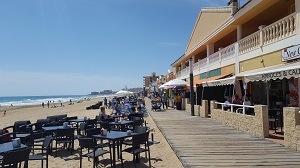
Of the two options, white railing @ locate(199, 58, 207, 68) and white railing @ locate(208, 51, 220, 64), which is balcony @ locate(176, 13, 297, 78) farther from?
white railing @ locate(199, 58, 207, 68)

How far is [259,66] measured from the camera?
11453mm

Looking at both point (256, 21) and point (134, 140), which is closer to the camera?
point (134, 140)

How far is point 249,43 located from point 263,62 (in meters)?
1.68

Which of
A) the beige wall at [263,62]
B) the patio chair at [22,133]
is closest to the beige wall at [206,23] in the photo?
the beige wall at [263,62]

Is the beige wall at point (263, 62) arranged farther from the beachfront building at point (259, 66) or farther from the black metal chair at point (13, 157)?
the black metal chair at point (13, 157)

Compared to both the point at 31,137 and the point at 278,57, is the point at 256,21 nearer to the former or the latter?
the point at 278,57

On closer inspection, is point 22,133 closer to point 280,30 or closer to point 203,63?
point 280,30

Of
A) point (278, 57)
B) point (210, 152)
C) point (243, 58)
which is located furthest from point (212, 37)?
point (210, 152)

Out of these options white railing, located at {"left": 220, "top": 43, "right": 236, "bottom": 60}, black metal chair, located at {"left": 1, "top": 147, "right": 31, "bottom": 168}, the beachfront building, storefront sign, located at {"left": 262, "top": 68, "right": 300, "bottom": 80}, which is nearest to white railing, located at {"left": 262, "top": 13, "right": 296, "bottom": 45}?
the beachfront building

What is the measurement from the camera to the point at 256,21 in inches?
553

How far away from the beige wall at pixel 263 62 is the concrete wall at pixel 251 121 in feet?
7.28

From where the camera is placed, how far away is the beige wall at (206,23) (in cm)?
1694

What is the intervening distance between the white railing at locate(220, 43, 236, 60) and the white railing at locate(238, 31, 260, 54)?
1.00 meters

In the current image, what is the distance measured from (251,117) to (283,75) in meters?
2.24
